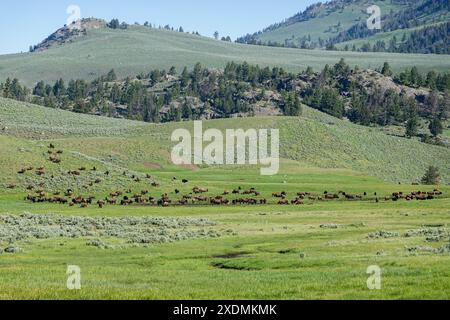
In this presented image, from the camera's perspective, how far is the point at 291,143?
17312 cm

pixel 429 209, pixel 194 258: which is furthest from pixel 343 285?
pixel 429 209

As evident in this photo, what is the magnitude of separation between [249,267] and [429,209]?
48.3 metres

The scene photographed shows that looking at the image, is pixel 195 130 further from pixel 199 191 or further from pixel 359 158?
pixel 199 191

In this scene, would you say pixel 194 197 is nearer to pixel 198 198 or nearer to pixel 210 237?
pixel 198 198

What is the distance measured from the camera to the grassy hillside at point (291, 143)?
146 metres

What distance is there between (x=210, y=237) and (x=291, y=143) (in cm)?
11907

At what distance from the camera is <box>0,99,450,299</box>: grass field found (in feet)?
86.6
